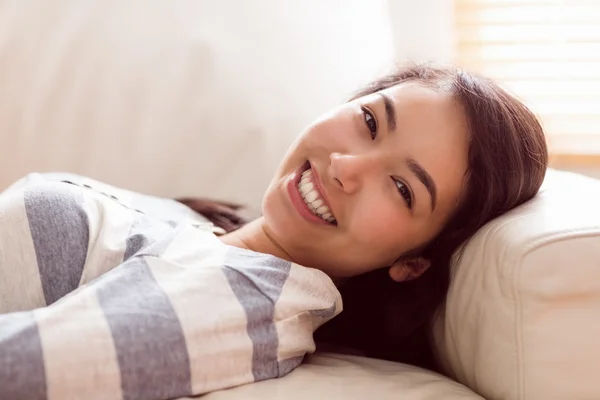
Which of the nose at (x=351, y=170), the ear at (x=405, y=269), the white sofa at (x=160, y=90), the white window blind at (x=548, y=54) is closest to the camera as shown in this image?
the nose at (x=351, y=170)

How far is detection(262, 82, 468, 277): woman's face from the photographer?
111 cm

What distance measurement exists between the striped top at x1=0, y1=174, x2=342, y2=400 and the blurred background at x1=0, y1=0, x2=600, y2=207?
27 centimetres

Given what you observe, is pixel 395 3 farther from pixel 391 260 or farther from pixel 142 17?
pixel 391 260

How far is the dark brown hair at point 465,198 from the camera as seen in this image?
1.11m

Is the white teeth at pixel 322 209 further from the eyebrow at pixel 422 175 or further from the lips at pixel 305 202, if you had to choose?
the eyebrow at pixel 422 175

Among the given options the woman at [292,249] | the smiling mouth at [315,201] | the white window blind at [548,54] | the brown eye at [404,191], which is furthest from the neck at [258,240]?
the white window blind at [548,54]

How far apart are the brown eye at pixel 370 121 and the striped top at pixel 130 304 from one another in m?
0.22

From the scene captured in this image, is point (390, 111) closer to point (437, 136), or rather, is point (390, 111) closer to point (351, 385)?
point (437, 136)

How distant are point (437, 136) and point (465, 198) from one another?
10 centimetres

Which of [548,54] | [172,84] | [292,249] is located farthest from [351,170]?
[548,54]

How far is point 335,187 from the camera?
1.12 meters

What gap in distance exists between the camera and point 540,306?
0.90 metres

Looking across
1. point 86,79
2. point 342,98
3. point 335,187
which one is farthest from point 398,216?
point 86,79

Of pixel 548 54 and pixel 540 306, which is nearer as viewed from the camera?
pixel 540 306
